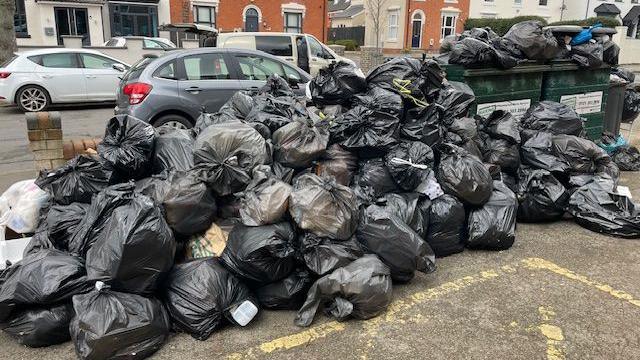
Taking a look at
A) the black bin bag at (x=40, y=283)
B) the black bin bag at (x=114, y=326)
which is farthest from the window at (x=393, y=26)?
the black bin bag at (x=114, y=326)

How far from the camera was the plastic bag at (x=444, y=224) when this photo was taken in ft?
12.9

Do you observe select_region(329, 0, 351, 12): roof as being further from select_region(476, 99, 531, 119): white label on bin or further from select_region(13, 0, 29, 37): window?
select_region(476, 99, 531, 119): white label on bin

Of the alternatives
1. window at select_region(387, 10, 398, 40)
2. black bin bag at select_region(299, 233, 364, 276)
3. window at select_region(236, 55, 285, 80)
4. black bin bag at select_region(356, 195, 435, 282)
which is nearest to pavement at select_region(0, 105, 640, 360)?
black bin bag at select_region(356, 195, 435, 282)

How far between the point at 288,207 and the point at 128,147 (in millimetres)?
1394

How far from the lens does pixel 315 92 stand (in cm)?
502

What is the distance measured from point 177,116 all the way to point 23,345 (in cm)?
452

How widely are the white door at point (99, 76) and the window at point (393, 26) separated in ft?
93.7

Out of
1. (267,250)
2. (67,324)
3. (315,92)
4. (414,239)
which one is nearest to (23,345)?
(67,324)

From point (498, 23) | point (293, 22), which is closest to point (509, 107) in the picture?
point (293, 22)

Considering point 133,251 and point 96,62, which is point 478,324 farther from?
point 96,62

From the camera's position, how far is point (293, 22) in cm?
2761

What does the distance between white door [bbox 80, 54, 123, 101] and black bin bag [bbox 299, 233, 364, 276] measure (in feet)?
33.9

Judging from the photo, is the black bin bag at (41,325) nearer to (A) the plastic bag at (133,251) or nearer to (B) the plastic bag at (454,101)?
(A) the plastic bag at (133,251)

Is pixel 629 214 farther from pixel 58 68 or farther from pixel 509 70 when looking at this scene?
pixel 58 68
